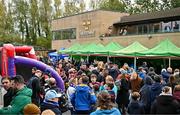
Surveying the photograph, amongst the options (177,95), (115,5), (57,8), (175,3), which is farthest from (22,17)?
(177,95)

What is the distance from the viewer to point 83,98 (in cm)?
900

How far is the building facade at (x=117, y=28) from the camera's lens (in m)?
31.2

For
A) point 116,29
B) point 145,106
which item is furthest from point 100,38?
point 145,106

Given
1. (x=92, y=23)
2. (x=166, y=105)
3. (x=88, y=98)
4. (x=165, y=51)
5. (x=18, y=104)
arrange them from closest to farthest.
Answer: (x=18, y=104) < (x=166, y=105) < (x=88, y=98) < (x=165, y=51) < (x=92, y=23)

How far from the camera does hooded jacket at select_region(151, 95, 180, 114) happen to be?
25.4 feet

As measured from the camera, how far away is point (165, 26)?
32312mm

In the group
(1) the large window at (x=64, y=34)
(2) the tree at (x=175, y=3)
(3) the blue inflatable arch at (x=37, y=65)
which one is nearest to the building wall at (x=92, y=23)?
(1) the large window at (x=64, y=34)

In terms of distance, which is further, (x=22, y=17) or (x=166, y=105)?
(x=22, y=17)

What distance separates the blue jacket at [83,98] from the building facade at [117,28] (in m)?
20.0

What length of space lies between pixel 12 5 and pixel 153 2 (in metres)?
26.6

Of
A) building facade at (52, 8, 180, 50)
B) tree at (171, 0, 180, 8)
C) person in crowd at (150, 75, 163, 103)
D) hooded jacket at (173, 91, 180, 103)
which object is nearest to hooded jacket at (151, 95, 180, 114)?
hooded jacket at (173, 91, 180, 103)

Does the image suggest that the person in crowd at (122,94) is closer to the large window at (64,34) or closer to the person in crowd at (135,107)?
the person in crowd at (135,107)

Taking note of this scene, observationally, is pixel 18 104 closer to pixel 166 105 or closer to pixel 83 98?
pixel 83 98

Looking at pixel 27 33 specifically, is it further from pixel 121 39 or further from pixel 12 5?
pixel 121 39
